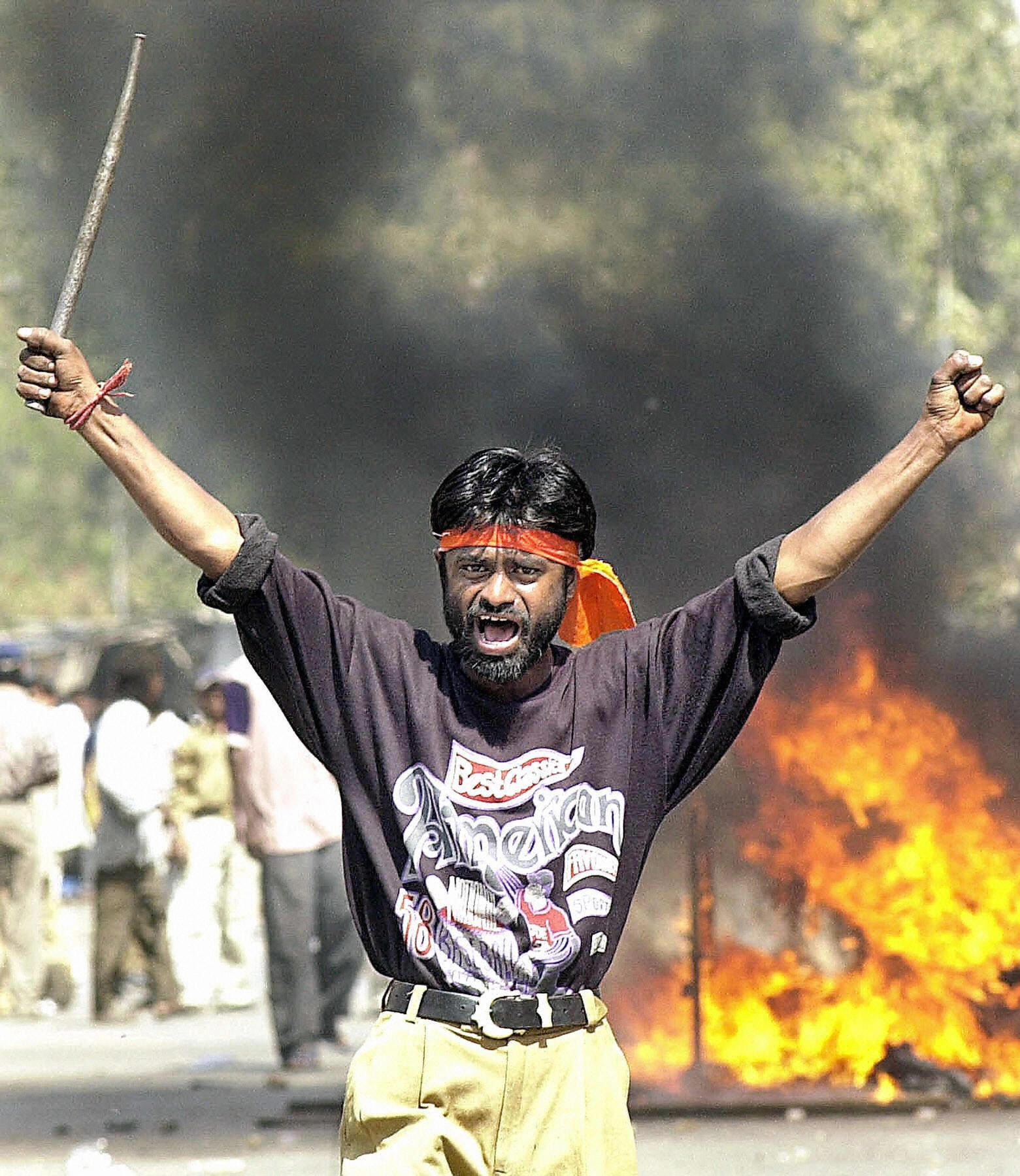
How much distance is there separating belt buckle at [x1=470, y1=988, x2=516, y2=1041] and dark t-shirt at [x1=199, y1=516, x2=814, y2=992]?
0.02 m

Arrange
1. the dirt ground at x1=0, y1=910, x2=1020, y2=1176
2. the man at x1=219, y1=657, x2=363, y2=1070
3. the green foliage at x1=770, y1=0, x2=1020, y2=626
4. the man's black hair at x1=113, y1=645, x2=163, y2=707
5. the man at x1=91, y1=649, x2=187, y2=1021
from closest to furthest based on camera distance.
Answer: the dirt ground at x1=0, y1=910, x2=1020, y2=1176
the man at x1=219, y1=657, x2=363, y2=1070
the man at x1=91, y1=649, x2=187, y2=1021
the man's black hair at x1=113, y1=645, x2=163, y2=707
the green foliage at x1=770, y1=0, x2=1020, y2=626

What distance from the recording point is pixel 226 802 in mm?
11648

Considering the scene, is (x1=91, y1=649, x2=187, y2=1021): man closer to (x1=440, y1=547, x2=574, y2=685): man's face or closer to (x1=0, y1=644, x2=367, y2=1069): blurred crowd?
(x1=0, y1=644, x2=367, y2=1069): blurred crowd

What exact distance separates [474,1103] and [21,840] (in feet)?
27.1

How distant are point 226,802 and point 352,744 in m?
8.24

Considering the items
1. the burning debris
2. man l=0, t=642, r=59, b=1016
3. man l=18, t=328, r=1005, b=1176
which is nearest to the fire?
the burning debris

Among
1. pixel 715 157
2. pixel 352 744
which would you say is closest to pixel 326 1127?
pixel 352 744

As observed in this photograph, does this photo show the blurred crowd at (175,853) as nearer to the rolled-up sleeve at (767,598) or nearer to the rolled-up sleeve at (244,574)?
the rolled-up sleeve at (244,574)

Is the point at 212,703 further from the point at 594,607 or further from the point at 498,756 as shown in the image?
the point at 498,756

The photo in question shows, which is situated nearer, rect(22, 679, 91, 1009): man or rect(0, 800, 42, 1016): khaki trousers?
rect(0, 800, 42, 1016): khaki trousers

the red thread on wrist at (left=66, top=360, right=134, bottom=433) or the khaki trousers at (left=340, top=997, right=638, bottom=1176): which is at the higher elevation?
the red thread on wrist at (left=66, top=360, right=134, bottom=433)

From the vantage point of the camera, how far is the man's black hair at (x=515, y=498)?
3.58m

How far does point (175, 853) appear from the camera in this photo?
11.5m

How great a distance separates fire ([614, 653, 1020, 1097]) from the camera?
827 centimetres
